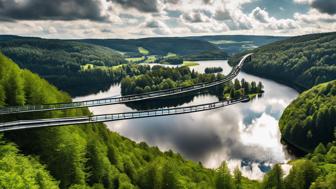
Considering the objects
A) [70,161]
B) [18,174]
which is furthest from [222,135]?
[18,174]

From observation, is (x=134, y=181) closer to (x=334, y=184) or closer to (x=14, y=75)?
(x=14, y=75)

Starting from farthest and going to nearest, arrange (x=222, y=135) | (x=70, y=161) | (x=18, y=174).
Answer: (x=222, y=135) → (x=70, y=161) → (x=18, y=174)

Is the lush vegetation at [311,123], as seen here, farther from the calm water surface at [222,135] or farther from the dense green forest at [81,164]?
the dense green forest at [81,164]

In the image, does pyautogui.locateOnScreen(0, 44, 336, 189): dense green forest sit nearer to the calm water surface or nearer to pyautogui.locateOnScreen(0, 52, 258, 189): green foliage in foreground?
pyautogui.locateOnScreen(0, 52, 258, 189): green foliage in foreground

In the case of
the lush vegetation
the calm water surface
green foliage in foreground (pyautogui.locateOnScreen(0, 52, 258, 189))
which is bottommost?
the calm water surface

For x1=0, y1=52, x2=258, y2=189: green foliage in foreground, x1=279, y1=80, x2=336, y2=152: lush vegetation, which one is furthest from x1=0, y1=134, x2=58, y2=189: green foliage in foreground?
x1=279, y1=80, x2=336, y2=152: lush vegetation

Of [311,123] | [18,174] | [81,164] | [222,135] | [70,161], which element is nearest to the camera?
[18,174]

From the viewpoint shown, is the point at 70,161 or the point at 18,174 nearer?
the point at 18,174

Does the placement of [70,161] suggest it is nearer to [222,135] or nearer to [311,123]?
[222,135]
